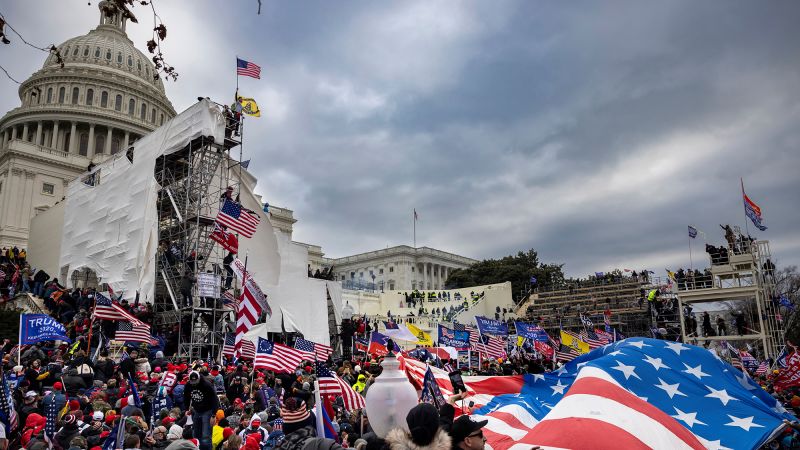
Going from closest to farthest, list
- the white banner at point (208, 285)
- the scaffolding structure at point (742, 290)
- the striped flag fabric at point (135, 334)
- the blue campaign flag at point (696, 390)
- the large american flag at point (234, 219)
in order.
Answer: the blue campaign flag at point (696, 390) < the striped flag fabric at point (135, 334) < the large american flag at point (234, 219) < the white banner at point (208, 285) < the scaffolding structure at point (742, 290)

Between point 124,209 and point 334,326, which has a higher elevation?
point 124,209

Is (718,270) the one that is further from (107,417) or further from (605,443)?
(107,417)

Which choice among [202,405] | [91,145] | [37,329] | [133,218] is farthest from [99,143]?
[202,405]

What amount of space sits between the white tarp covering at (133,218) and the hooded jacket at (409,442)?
24.6 meters

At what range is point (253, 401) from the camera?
11.4 meters

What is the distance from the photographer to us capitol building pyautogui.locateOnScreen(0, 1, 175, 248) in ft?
194

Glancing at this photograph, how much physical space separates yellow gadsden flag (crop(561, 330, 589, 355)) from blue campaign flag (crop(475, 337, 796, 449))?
9.80 meters

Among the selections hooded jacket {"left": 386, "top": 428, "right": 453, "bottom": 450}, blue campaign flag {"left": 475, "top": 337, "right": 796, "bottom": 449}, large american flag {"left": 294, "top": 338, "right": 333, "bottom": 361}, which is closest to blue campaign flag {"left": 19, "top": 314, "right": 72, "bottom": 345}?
large american flag {"left": 294, "top": 338, "right": 333, "bottom": 361}

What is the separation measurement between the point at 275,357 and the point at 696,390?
8103 millimetres

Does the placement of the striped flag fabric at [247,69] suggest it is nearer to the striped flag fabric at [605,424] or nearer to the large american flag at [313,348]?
the large american flag at [313,348]

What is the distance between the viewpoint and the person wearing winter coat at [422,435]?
3455 millimetres

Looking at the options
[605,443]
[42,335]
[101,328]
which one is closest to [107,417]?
[42,335]

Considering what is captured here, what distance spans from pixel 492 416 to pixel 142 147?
2714cm

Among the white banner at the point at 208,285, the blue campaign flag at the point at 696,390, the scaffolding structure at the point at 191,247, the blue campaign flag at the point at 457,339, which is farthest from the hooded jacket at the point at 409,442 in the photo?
the white banner at the point at 208,285
